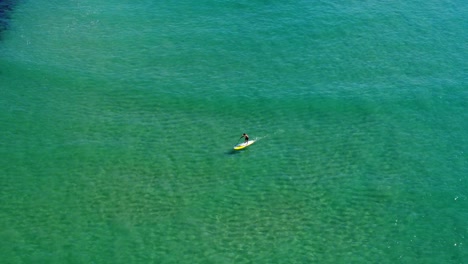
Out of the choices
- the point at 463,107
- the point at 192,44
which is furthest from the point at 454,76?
the point at 192,44

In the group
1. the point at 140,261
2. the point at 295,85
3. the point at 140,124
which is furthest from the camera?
the point at 295,85

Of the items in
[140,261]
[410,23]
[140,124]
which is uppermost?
[410,23]

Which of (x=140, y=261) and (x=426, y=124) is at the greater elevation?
(x=426, y=124)

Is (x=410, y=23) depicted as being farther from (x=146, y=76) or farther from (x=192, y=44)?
(x=146, y=76)

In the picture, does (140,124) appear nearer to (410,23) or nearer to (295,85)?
(295,85)

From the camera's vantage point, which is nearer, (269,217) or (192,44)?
(269,217)

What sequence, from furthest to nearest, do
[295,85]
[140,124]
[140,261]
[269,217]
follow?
1. [295,85]
2. [140,124]
3. [269,217]
4. [140,261]

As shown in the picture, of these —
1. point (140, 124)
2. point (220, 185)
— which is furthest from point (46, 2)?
point (220, 185)
